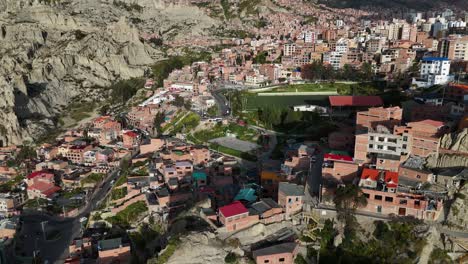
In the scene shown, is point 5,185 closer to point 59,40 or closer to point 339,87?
point 339,87

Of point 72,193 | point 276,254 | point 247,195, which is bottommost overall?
point 72,193

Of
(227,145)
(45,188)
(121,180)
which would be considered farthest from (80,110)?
(227,145)

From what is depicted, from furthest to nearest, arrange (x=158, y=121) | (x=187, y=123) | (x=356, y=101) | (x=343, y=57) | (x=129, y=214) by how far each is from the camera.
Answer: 1. (x=343, y=57)
2. (x=158, y=121)
3. (x=187, y=123)
4. (x=356, y=101)
5. (x=129, y=214)

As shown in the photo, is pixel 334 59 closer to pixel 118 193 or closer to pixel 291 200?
pixel 118 193

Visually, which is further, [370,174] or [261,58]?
[261,58]

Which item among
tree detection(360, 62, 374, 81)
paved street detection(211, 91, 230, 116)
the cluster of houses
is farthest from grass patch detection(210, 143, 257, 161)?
tree detection(360, 62, 374, 81)
